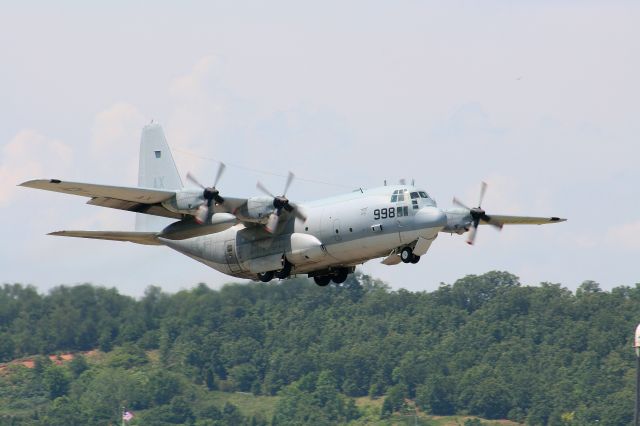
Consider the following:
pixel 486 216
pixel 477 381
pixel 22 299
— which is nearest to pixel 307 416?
pixel 477 381

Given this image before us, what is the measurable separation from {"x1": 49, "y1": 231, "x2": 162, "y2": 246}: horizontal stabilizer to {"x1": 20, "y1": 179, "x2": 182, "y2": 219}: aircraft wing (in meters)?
2.00

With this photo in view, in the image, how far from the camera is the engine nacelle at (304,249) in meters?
48.9

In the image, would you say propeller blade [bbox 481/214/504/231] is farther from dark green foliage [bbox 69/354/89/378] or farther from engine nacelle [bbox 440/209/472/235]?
dark green foliage [bbox 69/354/89/378]

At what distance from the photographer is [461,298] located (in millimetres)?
136625

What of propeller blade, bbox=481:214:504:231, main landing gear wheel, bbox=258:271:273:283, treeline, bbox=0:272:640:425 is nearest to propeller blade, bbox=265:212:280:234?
main landing gear wheel, bbox=258:271:273:283

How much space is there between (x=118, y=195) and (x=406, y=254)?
441 inches

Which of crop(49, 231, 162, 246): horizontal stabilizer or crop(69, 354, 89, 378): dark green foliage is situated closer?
crop(49, 231, 162, 246): horizontal stabilizer

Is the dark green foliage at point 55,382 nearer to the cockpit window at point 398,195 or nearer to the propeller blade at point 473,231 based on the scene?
the propeller blade at point 473,231

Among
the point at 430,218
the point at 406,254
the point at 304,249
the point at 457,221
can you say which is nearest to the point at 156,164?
the point at 304,249

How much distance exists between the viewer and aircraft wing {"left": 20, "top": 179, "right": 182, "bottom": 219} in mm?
44969

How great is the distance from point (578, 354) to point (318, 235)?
265ft

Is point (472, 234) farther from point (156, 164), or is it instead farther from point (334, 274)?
point (156, 164)

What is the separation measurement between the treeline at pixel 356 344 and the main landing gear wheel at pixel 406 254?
51956 millimetres

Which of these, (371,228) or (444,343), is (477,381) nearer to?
(444,343)
